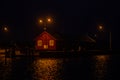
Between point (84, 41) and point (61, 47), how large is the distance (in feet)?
31.9

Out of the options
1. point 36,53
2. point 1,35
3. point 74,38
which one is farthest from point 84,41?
point 1,35

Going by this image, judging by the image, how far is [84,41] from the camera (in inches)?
3548

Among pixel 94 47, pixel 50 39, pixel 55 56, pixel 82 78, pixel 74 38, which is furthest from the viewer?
pixel 94 47

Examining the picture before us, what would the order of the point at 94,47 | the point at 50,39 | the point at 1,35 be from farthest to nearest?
the point at 1,35
the point at 94,47
the point at 50,39

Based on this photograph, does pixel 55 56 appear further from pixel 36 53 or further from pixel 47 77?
pixel 47 77

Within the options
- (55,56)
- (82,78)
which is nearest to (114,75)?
(82,78)

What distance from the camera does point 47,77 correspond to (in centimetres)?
3145

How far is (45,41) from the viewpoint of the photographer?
269 feet

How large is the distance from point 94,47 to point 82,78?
63084mm

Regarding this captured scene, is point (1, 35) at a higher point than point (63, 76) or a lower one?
higher

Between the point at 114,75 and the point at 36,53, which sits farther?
the point at 36,53

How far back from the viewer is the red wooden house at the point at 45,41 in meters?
81.0

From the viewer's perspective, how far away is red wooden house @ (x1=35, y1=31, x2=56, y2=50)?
81.0 meters

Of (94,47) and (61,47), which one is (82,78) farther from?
(94,47)
